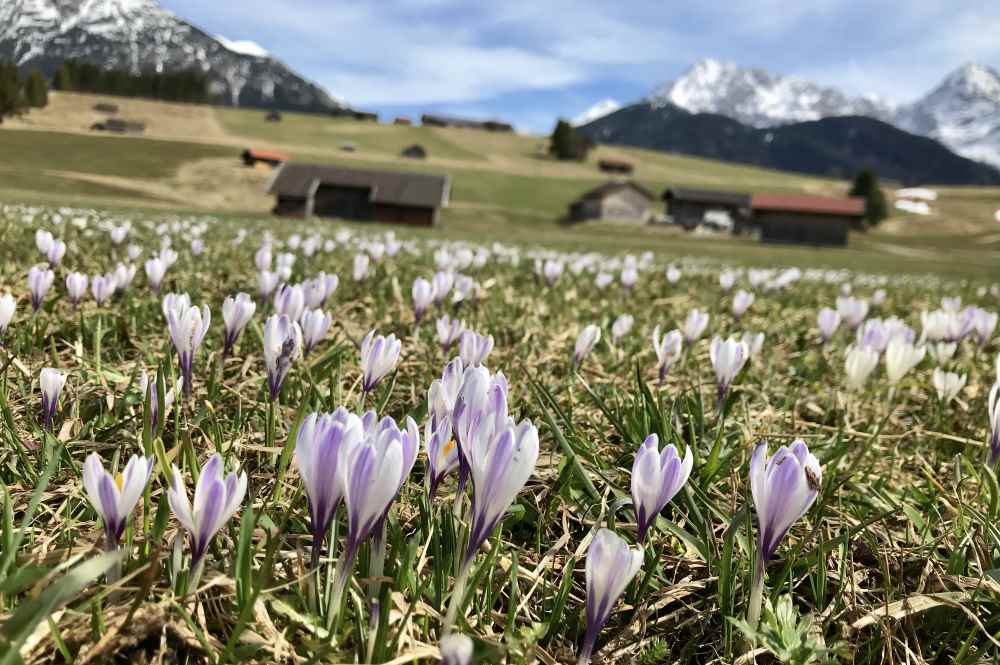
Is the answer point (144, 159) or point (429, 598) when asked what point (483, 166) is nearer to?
point (144, 159)

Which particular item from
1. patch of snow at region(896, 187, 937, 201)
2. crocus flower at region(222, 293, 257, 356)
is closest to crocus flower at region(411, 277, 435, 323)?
crocus flower at region(222, 293, 257, 356)

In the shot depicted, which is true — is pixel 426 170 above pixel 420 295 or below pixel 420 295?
above

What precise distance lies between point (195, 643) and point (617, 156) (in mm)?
139336

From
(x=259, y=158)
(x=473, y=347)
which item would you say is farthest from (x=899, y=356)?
(x=259, y=158)

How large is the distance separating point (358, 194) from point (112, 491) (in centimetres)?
6417

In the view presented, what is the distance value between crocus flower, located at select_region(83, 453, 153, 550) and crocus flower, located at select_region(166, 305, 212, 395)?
0.92 meters

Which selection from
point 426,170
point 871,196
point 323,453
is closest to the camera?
point 323,453

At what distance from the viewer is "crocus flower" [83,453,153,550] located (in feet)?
3.76

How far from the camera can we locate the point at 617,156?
134375mm

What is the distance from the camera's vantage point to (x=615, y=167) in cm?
12200

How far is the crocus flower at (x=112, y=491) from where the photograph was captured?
3.76 feet

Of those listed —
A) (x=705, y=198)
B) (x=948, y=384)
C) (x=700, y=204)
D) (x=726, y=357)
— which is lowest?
(x=948, y=384)

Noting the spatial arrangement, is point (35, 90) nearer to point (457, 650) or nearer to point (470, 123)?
point (470, 123)

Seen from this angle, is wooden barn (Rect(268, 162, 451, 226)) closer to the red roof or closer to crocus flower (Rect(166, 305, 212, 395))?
the red roof
